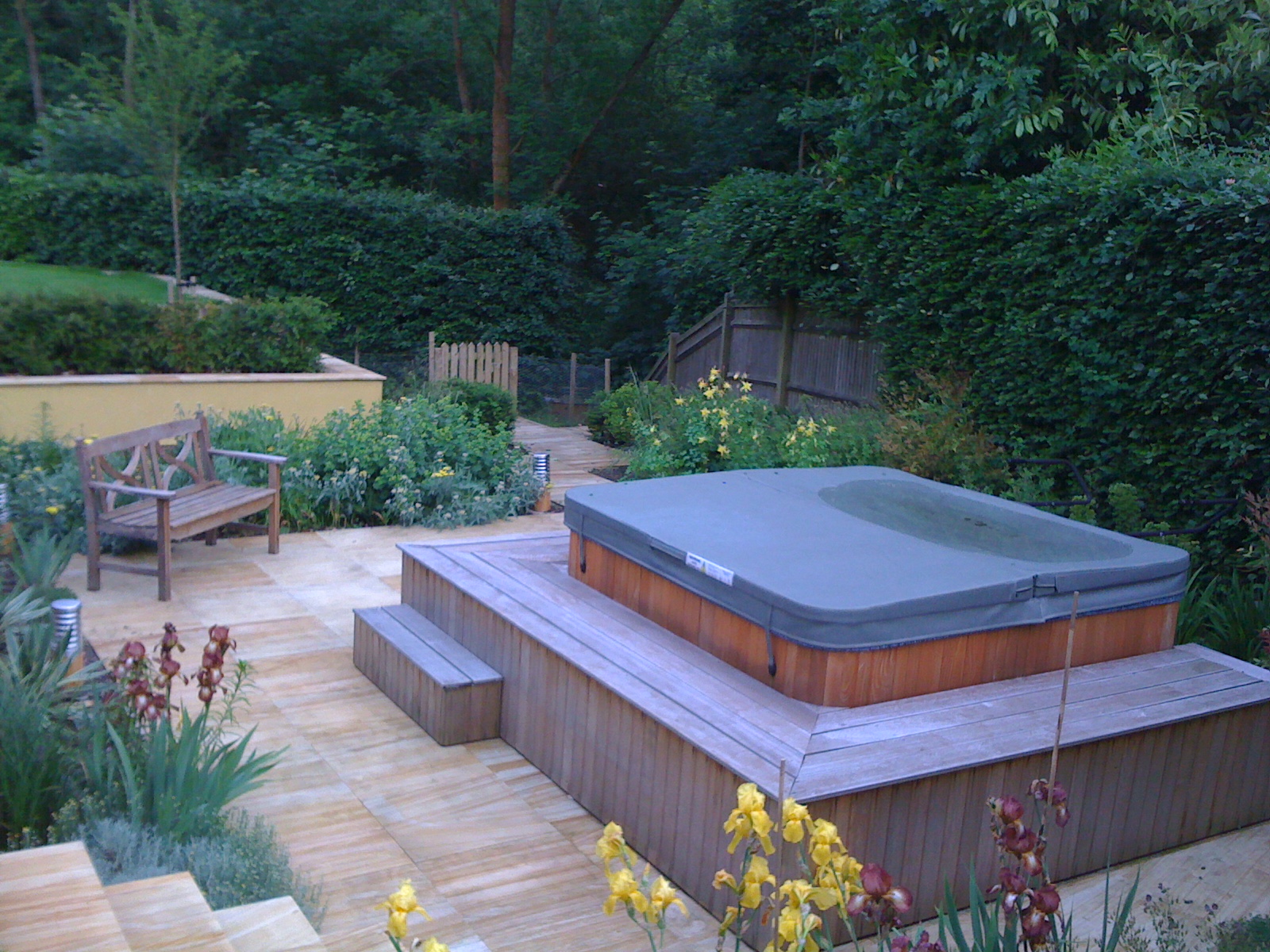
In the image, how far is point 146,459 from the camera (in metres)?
6.47

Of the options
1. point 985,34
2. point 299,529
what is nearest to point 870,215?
point 985,34

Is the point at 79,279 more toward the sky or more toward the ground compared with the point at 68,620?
more toward the sky

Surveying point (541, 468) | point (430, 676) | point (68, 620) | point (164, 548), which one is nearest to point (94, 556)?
point (164, 548)

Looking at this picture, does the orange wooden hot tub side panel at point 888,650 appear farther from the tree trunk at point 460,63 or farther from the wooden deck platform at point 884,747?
the tree trunk at point 460,63

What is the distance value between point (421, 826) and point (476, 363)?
33.8 ft

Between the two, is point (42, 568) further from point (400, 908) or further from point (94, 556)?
point (400, 908)

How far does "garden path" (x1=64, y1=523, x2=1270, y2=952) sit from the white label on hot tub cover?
3.02ft

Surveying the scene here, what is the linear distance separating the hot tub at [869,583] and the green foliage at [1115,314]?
1.55m

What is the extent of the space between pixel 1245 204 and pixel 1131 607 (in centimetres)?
269

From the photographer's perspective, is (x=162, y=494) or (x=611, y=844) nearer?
(x=611, y=844)

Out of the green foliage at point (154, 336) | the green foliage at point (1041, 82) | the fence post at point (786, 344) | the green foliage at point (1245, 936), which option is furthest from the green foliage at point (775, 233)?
the green foliage at point (1245, 936)

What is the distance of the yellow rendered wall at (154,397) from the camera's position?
796 cm

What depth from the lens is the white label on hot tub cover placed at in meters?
3.88

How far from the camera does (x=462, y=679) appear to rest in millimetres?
4410
